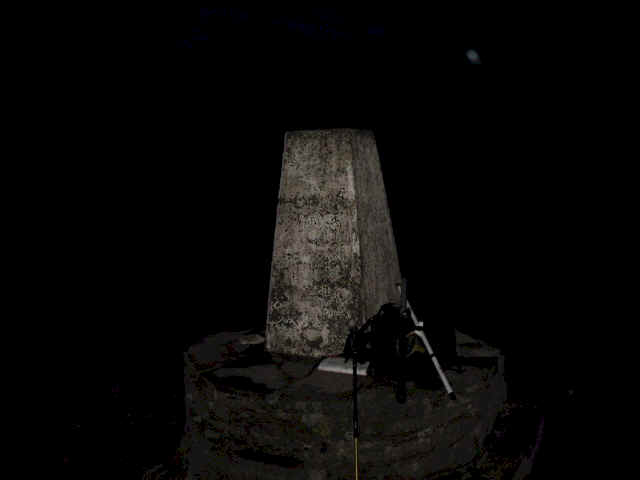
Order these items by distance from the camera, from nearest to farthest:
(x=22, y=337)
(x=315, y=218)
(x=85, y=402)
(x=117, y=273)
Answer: (x=315, y=218)
(x=85, y=402)
(x=22, y=337)
(x=117, y=273)

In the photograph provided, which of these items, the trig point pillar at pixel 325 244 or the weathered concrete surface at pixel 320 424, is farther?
the trig point pillar at pixel 325 244

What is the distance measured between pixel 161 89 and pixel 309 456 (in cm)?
999

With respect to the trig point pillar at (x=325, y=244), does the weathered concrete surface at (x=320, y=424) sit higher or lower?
lower

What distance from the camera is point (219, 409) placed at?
477 cm

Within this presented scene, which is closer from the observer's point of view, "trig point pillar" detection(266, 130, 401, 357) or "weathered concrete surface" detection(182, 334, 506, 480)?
"weathered concrete surface" detection(182, 334, 506, 480)

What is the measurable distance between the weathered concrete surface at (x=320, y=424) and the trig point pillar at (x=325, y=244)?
0.57 metres

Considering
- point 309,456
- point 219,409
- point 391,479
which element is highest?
point 219,409

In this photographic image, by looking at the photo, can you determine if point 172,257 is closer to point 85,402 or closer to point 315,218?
point 85,402

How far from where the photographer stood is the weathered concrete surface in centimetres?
435

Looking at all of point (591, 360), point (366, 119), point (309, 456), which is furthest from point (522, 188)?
point (309, 456)

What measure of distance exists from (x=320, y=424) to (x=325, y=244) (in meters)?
1.96

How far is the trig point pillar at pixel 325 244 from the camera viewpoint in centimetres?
512

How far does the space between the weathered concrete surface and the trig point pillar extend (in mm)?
574

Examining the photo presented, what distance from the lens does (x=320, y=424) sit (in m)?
4.35
